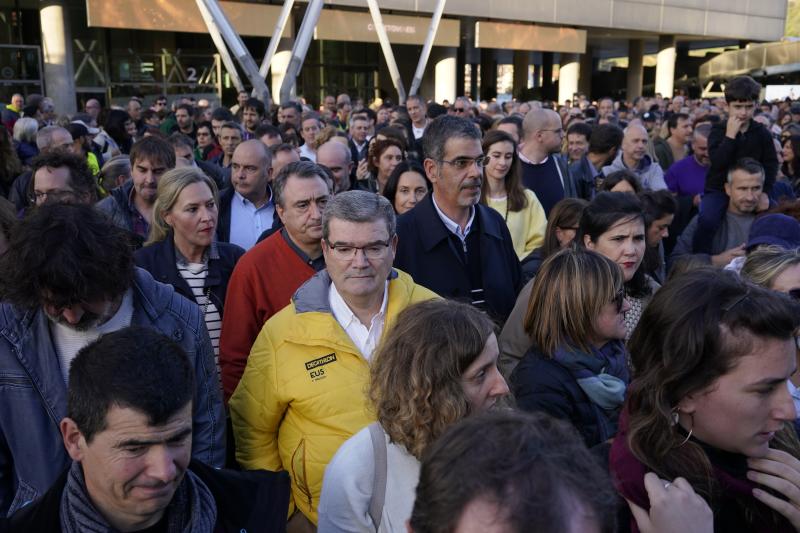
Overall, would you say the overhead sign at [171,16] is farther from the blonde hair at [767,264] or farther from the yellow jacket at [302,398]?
the blonde hair at [767,264]

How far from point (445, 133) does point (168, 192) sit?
64.3 inches

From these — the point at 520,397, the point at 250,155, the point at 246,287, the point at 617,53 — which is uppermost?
the point at 617,53

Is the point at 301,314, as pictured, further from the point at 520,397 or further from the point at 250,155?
the point at 250,155

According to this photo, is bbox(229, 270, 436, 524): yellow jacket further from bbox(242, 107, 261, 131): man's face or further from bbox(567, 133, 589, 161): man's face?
bbox(242, 107, 261, 131): man's face

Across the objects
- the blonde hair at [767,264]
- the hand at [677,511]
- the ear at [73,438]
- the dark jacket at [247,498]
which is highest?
the blonde hair at [767,264]

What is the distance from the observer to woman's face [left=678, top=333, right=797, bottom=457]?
1.87 meters

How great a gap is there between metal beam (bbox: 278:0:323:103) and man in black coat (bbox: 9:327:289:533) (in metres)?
14.8

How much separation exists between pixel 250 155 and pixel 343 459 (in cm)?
381

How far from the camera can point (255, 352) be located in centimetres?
302

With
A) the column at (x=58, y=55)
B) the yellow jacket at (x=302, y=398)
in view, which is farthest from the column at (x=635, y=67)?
the yellow jacket at (x=302, y=398)

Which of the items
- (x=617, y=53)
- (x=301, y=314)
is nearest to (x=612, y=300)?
(x=301, y=314)

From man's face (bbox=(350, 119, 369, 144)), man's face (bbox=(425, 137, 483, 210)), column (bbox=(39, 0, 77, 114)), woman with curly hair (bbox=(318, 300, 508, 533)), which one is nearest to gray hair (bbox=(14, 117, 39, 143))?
man's face (bbox=(350, 119, 369, 144))

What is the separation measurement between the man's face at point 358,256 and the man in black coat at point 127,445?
3.45ft

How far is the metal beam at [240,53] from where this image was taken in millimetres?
15555
